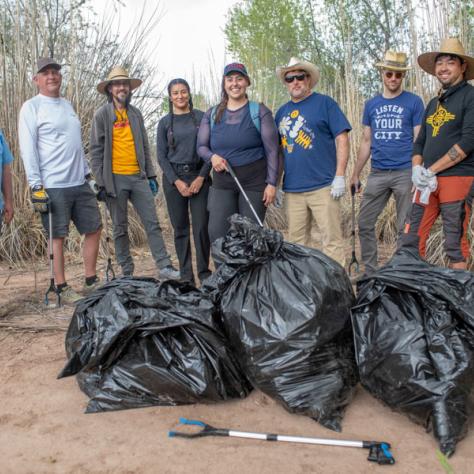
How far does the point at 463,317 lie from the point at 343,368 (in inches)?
21.3

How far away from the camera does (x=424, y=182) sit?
10.3 ft

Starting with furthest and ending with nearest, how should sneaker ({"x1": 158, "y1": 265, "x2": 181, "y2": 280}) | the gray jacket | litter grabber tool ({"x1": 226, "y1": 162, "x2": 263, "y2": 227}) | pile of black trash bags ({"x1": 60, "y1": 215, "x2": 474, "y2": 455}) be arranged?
1. sneaker ({"x1": 158, "y1": 265, "x2": 181, "y2": 280})
2. the gray jacket
3. litter grabber tool ({"x1": 226, "y1": 162, "x2": 263, "y2": 227})
4. pile of black trash bags ({"x1": 60, "y1": 215, "x2": 474, "y2": 455})

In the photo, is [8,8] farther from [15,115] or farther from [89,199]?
[89,199]

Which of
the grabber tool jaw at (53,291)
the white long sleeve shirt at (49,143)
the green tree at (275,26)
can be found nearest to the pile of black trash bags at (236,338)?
the grabber tool jaw at (53,291)

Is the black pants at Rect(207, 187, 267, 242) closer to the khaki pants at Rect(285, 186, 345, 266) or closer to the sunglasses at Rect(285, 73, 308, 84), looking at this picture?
the khaki pants at Rect(285, 186, 345, 266)

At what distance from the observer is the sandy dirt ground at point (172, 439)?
5.91ft

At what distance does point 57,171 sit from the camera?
3.75 meters

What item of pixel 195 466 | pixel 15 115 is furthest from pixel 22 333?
pixel 15 115

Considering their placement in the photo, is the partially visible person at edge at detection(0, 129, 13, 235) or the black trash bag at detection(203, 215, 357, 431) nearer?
the black trash bag at detection(203, 215, 357, 431)

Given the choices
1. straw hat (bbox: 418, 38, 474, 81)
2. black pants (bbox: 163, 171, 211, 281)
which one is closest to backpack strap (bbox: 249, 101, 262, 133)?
black pants (bbox: 163, 171, 211, 281)

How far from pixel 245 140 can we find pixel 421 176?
1166 mm

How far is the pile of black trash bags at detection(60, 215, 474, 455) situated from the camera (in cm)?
193

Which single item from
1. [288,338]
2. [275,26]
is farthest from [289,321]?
[275,26]

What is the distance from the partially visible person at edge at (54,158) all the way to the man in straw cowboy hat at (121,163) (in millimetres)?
193
